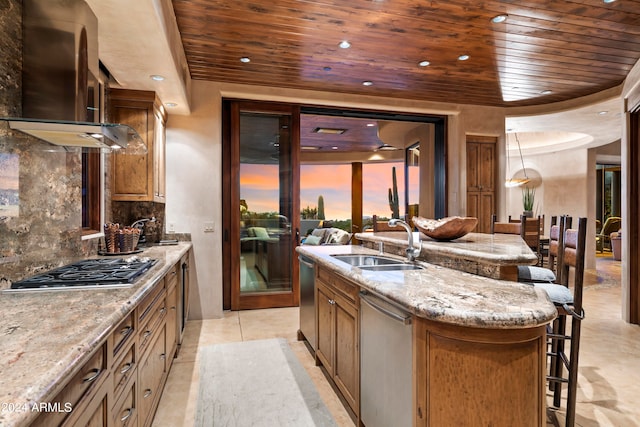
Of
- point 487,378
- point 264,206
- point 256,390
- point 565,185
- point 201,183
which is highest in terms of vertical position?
point 565,185

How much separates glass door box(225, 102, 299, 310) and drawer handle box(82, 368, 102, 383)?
3.34 m

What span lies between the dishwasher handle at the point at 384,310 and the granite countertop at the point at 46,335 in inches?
41.3

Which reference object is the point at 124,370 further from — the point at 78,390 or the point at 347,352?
the point at 347,352

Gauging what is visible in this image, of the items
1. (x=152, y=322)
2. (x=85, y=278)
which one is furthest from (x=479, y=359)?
(x=85, y=278)

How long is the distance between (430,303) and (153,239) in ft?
11.9

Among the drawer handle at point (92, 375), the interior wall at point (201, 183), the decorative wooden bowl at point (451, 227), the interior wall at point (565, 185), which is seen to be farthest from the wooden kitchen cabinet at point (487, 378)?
the interior wall at point (565, 185)

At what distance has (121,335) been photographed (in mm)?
1418

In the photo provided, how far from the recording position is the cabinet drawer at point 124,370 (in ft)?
4.41

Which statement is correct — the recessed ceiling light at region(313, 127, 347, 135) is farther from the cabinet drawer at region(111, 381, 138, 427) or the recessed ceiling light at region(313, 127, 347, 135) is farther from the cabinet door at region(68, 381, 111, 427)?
the cabinet door at region(68, 381, 111, 427)

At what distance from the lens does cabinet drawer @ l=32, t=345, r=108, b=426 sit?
84cm

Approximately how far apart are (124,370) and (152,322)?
55 centimetres

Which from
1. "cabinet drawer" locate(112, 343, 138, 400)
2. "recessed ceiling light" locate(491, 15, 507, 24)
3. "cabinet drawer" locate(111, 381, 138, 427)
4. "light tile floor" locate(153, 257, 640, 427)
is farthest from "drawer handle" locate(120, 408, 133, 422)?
"recessed ceiling light" locate(491, 15, 507, 24)

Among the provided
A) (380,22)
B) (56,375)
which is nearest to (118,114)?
(380,22)

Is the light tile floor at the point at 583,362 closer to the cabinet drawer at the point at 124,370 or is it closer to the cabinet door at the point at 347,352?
the cabinet door at the point at 347,352
